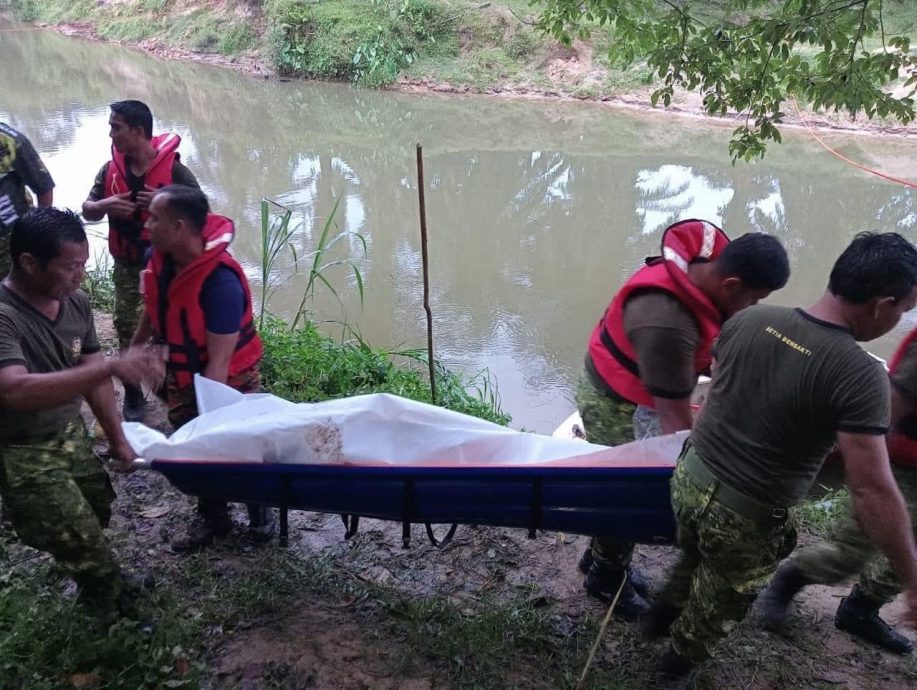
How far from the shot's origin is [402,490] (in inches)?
78.0

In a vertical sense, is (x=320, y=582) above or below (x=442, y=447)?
below

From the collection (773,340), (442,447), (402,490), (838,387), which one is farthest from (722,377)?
(402,490)

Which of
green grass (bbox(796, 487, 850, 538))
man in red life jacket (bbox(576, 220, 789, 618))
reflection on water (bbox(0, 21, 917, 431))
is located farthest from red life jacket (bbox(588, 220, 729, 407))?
reflection on water (bbox(0, 21, 917, 431))

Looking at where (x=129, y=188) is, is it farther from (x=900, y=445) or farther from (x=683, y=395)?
(x=900, y=445)

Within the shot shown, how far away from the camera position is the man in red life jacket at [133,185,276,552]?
2.19 m

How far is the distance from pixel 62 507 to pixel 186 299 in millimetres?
697

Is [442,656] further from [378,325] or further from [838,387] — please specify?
[378,325]

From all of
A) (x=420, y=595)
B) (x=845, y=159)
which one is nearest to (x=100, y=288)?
(x=420, y=595)

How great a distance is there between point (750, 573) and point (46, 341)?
6.39 ft

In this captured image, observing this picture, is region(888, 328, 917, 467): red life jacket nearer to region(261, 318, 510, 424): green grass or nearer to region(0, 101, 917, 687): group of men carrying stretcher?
region(0, 101, 917, 687): group of men carrying stretcher

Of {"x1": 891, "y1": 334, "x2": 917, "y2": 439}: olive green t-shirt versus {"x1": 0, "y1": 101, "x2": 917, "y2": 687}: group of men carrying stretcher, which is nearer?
{"x1": 0, "y1": 101, "x2": 917, "y2": 687}: group of men carrying stretcher

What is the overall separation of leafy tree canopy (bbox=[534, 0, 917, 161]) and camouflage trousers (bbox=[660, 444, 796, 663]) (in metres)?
2.09

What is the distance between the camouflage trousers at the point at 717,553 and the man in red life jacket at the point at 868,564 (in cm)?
44

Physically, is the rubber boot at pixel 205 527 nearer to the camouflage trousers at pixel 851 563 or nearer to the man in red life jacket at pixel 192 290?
the man in red life jacket at pixel 192 290
